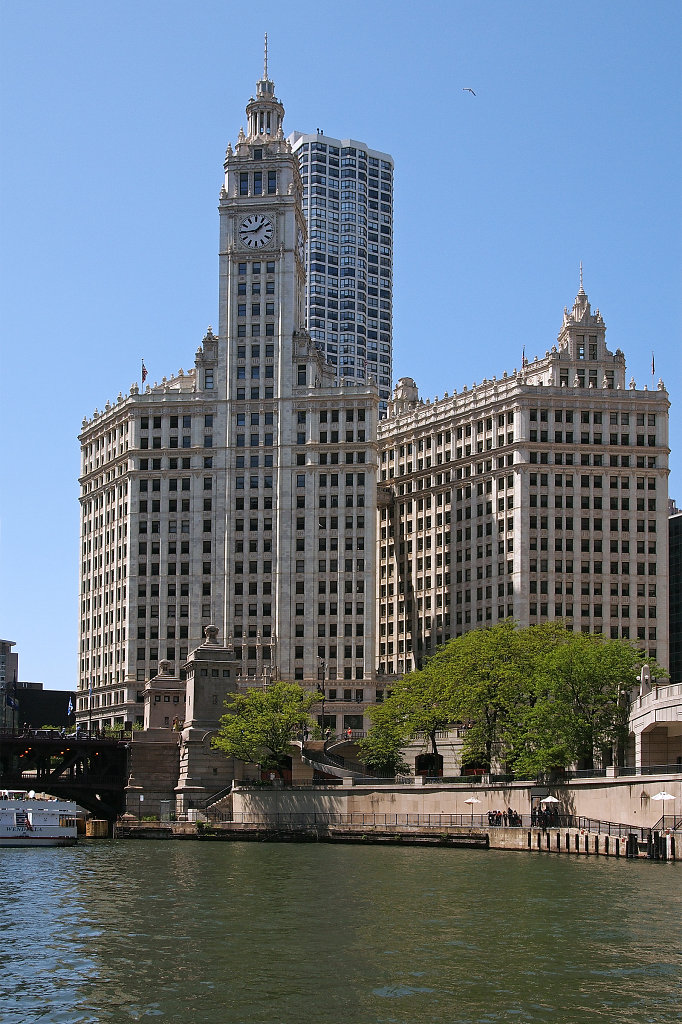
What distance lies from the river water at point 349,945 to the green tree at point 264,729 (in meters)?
56.8

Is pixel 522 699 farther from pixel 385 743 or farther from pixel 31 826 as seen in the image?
pixel 31 826

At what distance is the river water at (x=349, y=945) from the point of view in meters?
46.8

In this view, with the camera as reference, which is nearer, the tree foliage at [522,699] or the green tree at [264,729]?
the tree foliage at [522,699]

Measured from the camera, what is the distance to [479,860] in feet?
335

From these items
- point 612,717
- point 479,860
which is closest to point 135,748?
point 612,717

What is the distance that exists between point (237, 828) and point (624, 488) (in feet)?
264

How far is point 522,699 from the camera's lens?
138125 millimetres

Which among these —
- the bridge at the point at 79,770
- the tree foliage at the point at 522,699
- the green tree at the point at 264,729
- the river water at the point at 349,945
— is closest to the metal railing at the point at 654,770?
the river water at the point at 349,945

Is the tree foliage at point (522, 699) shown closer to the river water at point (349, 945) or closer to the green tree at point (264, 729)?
the green tree at point (264, 729)

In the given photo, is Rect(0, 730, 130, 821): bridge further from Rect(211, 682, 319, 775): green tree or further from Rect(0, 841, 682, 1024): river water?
Rect(0, 841, 682, 1024): river water

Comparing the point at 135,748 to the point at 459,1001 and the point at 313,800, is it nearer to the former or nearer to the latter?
the point at 313,800

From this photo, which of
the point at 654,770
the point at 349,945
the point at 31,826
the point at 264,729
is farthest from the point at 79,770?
the point at 349,945

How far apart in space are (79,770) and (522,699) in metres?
65.9

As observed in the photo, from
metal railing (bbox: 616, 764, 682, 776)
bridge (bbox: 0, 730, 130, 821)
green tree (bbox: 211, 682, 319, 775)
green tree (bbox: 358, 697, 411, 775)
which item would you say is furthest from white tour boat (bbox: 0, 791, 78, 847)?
metal railing (bbox: 616, 764, 682, 776)
